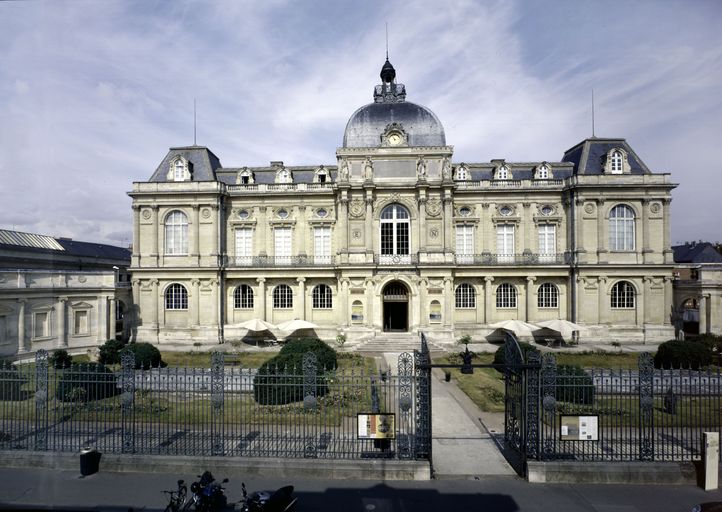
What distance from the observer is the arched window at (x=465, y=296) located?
1265 inches

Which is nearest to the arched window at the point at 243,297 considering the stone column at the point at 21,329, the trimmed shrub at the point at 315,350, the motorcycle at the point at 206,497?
the stone column at the point at 21,329

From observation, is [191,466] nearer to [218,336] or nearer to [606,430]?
[606,430]

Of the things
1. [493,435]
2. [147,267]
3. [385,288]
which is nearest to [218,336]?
[147,267]

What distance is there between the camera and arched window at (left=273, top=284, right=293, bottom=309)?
107 ft

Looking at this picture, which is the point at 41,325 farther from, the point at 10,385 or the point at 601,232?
the point at 601,232

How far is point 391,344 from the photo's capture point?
2836cm

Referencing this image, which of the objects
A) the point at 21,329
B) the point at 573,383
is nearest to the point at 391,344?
the point at 573,383

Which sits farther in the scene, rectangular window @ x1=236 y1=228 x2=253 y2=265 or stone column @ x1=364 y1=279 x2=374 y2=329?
rectangular window @ x1=236 y1=228 x2=253 y2=265

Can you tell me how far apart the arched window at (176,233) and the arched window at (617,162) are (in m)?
35.5

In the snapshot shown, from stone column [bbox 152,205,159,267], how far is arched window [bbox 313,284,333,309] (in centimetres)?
1312

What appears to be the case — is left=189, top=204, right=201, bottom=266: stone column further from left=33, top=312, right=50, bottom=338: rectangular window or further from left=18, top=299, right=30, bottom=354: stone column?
left=18, top=299, right=30, bottom=354: stone column

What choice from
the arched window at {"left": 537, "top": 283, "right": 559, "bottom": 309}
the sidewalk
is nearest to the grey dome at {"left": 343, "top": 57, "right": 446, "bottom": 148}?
the arched window at {"left": 537, "top": 283, "right": 559, "bottom": 309}

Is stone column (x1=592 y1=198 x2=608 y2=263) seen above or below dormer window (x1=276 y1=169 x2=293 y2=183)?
below

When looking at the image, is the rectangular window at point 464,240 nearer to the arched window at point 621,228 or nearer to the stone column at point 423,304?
the stone column at point 423,304
